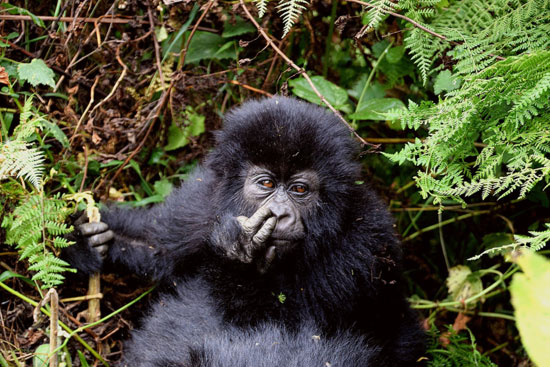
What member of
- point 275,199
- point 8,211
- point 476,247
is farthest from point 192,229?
point 476,247

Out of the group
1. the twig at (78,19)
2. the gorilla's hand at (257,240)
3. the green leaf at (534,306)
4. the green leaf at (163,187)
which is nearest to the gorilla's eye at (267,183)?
the gorilla's hand at (257,240)

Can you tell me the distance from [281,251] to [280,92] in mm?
1113

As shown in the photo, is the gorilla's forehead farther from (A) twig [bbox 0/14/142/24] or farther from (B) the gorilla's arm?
(A) twig [bbox 0/14/142/24]

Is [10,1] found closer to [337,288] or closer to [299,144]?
[299,144]

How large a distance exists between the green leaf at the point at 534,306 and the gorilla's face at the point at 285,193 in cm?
194

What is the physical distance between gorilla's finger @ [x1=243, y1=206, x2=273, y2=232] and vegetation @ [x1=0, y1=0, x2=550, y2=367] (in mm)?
573

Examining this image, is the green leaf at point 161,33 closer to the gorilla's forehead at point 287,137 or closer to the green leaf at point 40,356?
the gorilla's forehead at point 287,137

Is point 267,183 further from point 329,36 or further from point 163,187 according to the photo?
point 329,36

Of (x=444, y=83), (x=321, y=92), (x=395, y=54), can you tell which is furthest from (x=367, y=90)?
(x=444, y=83)

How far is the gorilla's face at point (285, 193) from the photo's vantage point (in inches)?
104

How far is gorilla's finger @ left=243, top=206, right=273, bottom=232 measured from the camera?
256cm

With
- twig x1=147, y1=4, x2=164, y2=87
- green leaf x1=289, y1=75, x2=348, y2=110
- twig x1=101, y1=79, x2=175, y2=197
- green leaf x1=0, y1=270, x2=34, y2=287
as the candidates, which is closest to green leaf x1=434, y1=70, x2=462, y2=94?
green leaf x1=289, y1=75, x2=348, y2=110

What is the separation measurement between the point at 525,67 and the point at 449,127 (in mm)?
360

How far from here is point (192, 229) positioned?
294 cm
